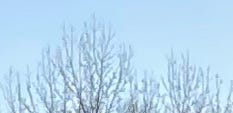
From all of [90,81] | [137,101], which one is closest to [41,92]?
[90,81]

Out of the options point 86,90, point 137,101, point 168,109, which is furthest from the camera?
point 168,109

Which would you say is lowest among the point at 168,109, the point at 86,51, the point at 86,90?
the point at 168,109

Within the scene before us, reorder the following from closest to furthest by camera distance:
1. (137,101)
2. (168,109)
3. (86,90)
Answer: (86,90), (137,101), (168,109)

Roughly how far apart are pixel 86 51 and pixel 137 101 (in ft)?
7.21

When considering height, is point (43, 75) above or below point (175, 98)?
above

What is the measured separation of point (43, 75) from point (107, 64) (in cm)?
155

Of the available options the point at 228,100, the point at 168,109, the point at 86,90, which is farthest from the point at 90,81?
the point at 228,100

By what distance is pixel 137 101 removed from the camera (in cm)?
1423

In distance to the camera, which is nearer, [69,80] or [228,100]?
[69,80]

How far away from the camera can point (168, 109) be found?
49.7 ft

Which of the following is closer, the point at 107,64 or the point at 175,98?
the point at 107,64

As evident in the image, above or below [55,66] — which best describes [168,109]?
below

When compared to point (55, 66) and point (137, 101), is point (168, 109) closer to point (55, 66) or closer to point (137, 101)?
point (137, 101)

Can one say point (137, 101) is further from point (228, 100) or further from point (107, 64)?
point (228, 100)
